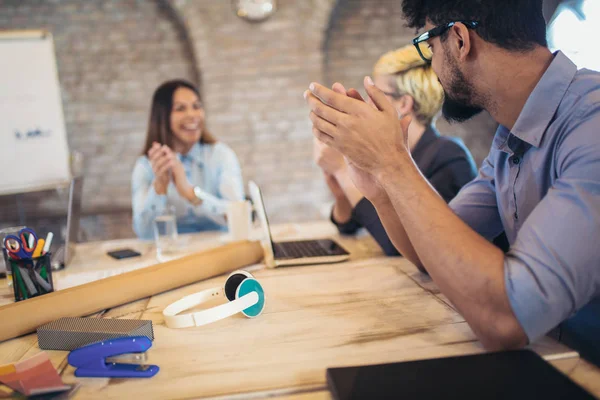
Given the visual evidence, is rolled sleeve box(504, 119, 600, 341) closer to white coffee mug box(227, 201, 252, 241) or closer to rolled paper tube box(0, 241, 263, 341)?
rolled paper tube box(0, 241, 263, 341)

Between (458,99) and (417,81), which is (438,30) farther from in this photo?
(417,81)

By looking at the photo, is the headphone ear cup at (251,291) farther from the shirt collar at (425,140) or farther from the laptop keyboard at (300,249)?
the shirt collar at (425,140)

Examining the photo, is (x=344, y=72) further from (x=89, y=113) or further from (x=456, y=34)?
(x=456, y=34)

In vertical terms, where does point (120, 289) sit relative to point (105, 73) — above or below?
below

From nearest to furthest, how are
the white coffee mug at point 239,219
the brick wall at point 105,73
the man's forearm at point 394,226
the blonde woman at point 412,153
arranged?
the man's forearm at point 394,226 → the blonde woman at point 412,153 → the white coffee mug at point 239,219 → the brick wall at point 105,73

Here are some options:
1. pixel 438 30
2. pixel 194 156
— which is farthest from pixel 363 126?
pixel 194 156

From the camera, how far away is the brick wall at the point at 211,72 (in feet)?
11.5

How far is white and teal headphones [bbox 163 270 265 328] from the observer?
2.79 feet

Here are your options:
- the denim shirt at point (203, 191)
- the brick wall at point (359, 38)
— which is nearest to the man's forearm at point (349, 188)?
the denim shirt at point (203, 191)

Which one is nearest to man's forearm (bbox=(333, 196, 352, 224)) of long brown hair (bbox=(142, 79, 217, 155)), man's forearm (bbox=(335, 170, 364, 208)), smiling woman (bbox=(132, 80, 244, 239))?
man's forearm (bbox=(335, 170, 364, 208))

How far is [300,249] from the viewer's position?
139cm

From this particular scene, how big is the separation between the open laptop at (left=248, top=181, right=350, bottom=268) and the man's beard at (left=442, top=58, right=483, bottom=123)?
0.48 meters

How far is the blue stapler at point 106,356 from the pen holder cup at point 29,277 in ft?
1.36

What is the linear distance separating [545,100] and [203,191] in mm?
1868
